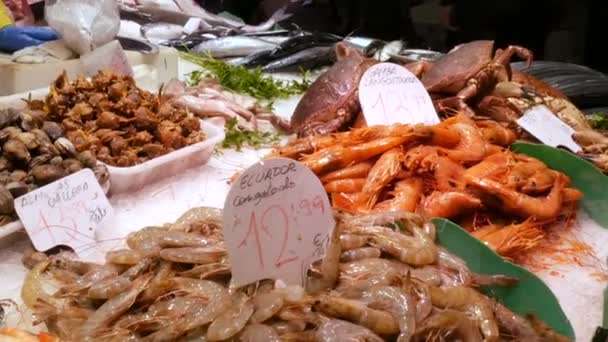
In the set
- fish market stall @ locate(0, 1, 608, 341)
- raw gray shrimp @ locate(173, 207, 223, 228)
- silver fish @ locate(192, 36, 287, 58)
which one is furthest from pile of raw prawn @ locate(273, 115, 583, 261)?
silver fish @ locate(192, 36, 287, 58)

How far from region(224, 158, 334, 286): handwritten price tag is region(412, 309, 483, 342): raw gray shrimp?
279 mm

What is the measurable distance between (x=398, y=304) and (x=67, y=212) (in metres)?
1.04

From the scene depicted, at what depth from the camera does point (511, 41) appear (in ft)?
16.9

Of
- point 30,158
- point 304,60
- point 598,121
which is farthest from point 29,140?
point 598,121

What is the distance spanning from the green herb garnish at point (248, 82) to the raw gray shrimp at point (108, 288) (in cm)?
207

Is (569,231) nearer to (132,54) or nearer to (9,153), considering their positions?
(9,153)

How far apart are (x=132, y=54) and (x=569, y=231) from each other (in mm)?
2131

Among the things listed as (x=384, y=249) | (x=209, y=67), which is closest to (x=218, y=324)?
(x=384, y=249)

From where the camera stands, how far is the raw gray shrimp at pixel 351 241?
1587 millimetres

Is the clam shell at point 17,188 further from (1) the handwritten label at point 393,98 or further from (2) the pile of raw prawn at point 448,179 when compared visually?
(1) the handwritten label at point 393,98

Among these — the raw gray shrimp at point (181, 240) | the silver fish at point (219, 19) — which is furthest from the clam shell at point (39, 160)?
the silver fish at point (219, 19)

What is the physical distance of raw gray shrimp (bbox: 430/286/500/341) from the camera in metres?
1.42

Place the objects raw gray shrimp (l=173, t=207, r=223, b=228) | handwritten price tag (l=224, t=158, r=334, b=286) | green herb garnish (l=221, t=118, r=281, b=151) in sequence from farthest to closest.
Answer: green herb garnish (l=221, t=118, r=281, b=151)
raw gray shrimp (l=173, t=207, r=223, b=228)
handwritten price tag (l=224, t=158, r=334, b=286)

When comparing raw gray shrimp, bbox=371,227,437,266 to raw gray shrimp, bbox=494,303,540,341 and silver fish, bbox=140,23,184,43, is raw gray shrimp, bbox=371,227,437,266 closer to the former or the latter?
raw gray shrimp, bbox=494,303,540,341
